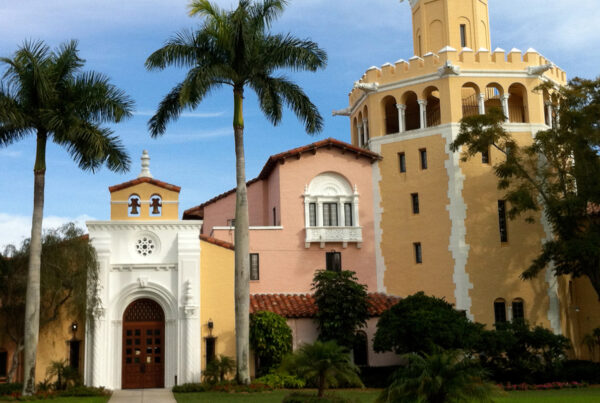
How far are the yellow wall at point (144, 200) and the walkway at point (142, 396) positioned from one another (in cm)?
683

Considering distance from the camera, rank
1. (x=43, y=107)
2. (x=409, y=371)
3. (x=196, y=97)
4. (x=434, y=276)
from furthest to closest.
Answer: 1. (x=434, y=276)
2. (x=196, y=97)
3. (x=43, y=107)
4. (x=409, y=371)

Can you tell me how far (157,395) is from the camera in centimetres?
2686

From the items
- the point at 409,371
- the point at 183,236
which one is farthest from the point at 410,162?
the point at 409,371

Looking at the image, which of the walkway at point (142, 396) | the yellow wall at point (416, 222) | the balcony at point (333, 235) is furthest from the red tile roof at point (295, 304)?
the walkway at point (142, 396)

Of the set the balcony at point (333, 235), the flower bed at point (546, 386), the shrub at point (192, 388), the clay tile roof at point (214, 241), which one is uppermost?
the balcony at point (333, 235)

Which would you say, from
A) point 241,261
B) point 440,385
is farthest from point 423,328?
point 440,385

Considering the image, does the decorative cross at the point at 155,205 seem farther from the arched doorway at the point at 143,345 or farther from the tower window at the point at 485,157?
the tower window at the point at 485,157

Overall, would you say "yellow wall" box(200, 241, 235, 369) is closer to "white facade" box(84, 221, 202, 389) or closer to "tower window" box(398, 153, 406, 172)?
"white facade" box(84, 221, 202, 389)

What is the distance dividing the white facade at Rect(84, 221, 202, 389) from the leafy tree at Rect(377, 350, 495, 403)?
44.0ft

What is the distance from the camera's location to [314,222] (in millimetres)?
36312

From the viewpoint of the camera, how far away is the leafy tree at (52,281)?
27.7 metres

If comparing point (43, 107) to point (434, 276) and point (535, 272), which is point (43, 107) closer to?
point (434, 276)

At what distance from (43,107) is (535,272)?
21.2 m

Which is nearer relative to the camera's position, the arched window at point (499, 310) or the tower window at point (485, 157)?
the arched window at point (499, 310)
